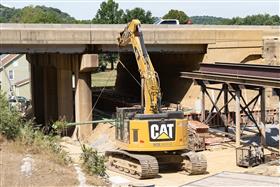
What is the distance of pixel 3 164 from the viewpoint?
17.4 metres

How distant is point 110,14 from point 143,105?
8728 centimetres

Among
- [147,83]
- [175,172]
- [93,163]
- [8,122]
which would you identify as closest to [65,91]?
[147,83]

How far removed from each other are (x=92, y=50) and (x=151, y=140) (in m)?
17.5

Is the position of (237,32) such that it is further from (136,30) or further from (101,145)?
(136,30)

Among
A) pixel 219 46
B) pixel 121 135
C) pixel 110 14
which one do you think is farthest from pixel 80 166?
pixel 110 14

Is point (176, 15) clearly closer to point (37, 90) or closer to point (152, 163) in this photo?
point (37, 90)

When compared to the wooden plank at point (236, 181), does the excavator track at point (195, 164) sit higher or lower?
lower

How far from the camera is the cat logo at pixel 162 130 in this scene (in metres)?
24.9

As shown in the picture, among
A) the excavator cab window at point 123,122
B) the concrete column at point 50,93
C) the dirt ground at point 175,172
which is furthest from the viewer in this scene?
the concrete column at point 50,93

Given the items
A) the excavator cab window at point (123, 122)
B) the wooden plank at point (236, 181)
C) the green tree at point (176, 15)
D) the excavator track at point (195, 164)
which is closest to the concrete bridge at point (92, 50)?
the excavator cab window at point (123, 122)

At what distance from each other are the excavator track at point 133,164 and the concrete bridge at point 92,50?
13.9 meters

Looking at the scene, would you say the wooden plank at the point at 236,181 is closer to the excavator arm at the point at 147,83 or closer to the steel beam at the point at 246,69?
the excavator arm at the point at 147,83

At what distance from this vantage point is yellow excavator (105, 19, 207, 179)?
24.9 metres

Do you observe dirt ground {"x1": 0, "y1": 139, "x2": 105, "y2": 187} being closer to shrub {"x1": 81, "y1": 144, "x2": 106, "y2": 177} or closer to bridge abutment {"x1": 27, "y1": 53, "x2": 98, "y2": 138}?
shrub {"x1": 81, "y1": 144, "x2": 106, "y2": 177}
